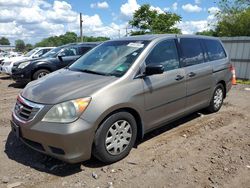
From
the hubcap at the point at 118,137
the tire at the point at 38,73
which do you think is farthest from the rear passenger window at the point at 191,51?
the tire at the point at 38,73

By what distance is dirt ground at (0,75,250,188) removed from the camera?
362cm

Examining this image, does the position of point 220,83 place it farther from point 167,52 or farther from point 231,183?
point 231,183

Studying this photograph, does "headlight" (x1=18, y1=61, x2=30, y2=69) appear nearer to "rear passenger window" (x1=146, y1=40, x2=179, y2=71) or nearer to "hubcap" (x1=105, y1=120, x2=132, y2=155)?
"rear passenger window" (x1=146, y1=40, x2=179, y2=71)

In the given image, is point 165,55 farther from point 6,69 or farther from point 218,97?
point 6,69

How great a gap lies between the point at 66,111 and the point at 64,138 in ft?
1.10

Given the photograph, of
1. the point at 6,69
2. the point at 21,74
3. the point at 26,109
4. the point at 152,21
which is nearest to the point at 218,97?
the point at 26,109

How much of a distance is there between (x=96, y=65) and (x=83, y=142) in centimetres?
155

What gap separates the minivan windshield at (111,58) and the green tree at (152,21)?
895 inches

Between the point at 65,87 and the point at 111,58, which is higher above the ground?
the point at 111,58

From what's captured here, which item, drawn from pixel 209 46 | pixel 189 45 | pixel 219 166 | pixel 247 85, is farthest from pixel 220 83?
pixel 247 85

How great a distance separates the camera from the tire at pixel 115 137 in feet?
12.4

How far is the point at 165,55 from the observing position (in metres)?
4.86

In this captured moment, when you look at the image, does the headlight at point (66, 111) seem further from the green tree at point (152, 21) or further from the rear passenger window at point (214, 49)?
the green tree at point (152, 21)

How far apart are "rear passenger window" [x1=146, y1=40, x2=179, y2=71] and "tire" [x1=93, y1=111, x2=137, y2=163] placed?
1042 mm
